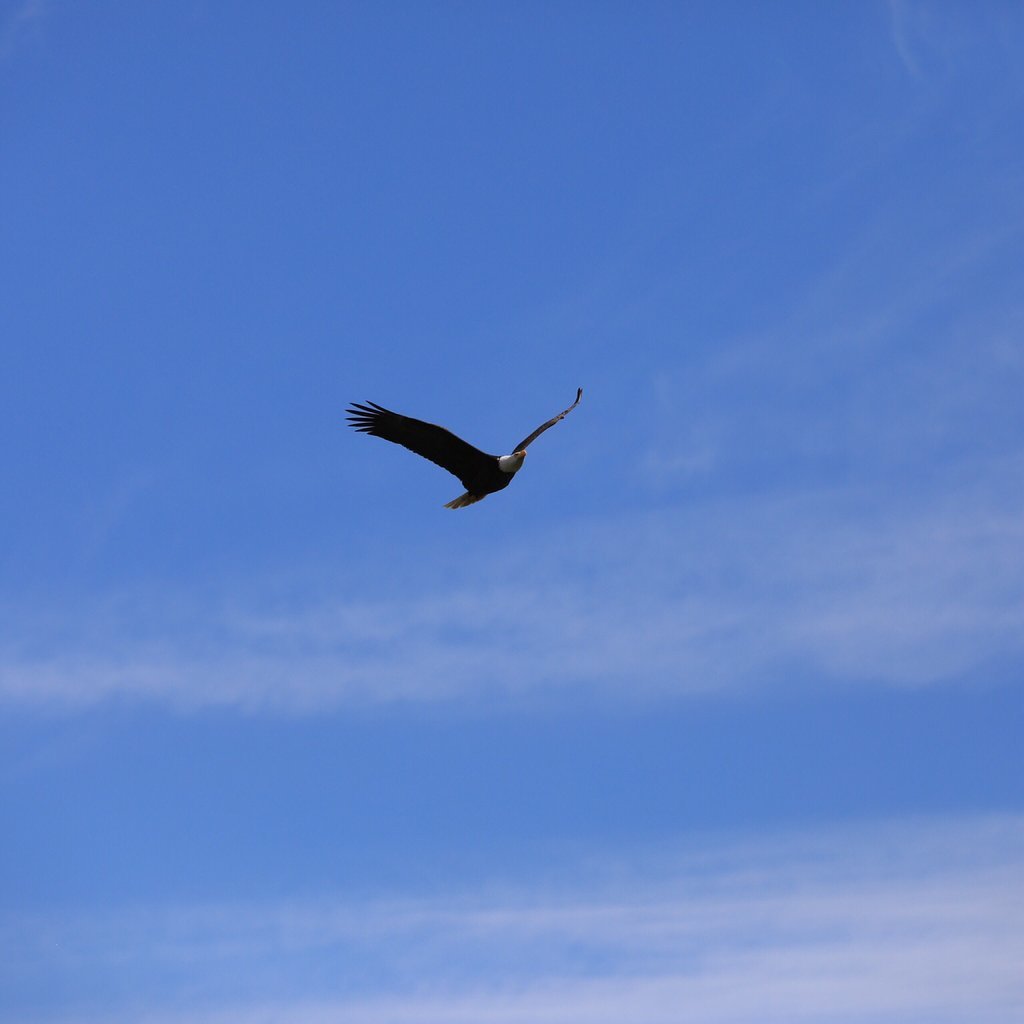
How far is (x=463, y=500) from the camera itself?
37.4 m

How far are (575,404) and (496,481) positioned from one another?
2695mm

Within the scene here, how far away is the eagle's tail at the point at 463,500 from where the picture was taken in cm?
3734

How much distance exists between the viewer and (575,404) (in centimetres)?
3650

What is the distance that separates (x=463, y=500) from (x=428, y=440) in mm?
2085

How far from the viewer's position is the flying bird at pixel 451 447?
117 feet

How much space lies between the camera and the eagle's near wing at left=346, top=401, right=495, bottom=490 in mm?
35594

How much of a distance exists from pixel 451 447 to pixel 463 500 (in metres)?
1.84

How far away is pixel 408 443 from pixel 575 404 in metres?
4.18

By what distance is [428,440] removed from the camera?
36.1 meters

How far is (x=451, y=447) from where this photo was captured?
118 feet

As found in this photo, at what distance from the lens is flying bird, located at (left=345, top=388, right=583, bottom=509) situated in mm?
35656

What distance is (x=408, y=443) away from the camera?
1437 inches

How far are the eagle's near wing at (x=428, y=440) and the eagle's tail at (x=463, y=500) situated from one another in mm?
560
